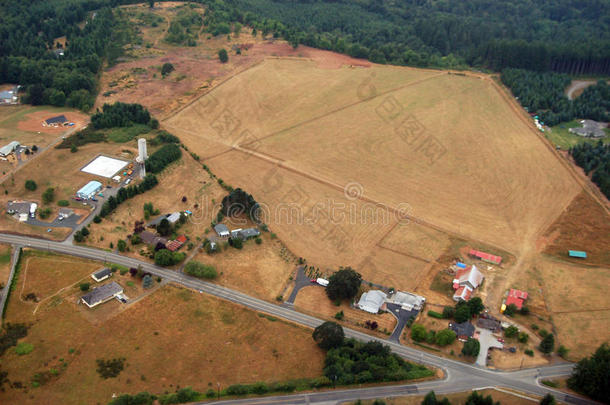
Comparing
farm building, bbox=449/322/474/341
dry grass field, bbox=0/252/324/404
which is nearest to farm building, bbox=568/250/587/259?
farm building, bbox=449/322/474/341

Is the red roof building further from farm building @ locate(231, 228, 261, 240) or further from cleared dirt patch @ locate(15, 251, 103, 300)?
cleared dirt patch @ locate(15, 251, 103, 300)

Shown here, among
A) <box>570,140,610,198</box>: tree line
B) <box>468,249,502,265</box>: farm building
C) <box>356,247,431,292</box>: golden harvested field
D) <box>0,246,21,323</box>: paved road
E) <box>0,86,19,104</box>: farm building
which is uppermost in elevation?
<box>570,140,610,198</box>: tree line

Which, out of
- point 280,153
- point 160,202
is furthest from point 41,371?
point 280,153

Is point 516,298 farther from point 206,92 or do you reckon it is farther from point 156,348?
point 206,92

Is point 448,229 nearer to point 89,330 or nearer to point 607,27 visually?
point 89,330

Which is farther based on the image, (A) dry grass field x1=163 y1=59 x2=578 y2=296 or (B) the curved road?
(A) dry grass field x1=163 y1=59 x2=578 y2=296

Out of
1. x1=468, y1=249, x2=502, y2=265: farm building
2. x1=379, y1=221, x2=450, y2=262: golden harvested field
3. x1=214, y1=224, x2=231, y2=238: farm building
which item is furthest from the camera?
x1=214, y1=224, x2=231, y2=238: farm building

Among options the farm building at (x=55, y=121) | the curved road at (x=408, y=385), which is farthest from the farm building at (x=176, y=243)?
the farm building at (x=55, y=121)
